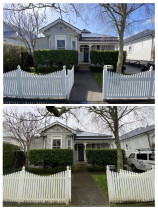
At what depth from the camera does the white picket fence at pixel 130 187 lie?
532cm

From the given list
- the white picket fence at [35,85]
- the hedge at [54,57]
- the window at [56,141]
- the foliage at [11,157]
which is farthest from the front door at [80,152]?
the white picket fence at [35,85]

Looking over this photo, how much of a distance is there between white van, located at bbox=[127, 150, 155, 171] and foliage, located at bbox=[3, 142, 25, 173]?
8.51 metres

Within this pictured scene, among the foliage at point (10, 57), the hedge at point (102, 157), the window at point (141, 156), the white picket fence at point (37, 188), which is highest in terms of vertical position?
the foliage at point (10, 57)

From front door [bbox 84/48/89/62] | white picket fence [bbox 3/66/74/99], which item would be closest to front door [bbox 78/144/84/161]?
front door [bbox 84/48/89/62]

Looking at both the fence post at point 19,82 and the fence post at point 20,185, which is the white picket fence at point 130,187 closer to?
the fence post at point 20,185

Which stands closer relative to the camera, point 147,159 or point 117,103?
point 117,103

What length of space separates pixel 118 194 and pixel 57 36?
1400 centimetres

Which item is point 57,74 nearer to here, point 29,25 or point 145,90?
point 145,90

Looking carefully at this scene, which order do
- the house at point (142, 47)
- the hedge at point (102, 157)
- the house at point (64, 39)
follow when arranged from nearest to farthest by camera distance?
1. the hedge at point (102, 157)
2. the house at point (64, 39)
3. the house at point (142, 47)

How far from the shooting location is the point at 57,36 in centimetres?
1438

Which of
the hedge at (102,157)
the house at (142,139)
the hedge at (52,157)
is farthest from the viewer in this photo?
the house at (142,139)

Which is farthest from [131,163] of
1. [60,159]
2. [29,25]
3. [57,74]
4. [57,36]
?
[29,25]

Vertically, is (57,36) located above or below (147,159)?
above

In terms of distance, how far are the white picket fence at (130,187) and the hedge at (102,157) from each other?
5.87m
